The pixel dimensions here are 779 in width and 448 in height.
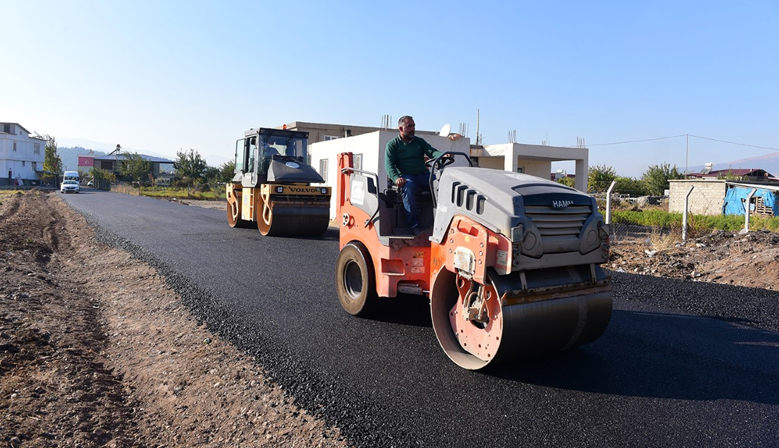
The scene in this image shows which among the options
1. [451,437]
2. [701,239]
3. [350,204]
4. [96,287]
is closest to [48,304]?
[96,287]

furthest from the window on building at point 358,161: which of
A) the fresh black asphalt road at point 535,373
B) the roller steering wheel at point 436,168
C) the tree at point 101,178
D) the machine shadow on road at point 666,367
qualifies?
the tree at point 101,178


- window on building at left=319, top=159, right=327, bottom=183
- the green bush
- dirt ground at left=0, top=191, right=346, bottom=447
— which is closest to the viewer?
dirt ground at left=0, top=191, right=346, bottom=447

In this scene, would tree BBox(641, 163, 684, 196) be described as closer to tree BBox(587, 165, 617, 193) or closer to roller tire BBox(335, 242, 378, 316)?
tree BBox(587, 165, 617, 193)

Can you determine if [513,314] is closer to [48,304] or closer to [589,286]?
[589,286]

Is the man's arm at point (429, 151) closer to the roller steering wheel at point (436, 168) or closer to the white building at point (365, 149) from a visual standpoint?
the roller steering wheel at point (436, 168)

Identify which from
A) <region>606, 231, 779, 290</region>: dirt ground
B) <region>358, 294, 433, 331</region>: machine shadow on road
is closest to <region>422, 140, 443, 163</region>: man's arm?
<region>358, 294, 433, 331</region>: machine shadow on road

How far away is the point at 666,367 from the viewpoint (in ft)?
14.8

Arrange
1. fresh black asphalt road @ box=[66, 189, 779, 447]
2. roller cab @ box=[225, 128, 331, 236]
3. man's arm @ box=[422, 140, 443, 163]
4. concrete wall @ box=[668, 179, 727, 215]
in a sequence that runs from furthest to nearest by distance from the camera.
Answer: concrete wall @ box=[668, 179, 727, 215], roller cab @ box=[225, 128, 331, 236], man's arm @ box=[422, 140, 443, 163], fresh black asphalt road @ box=[66, 189, 779, 447]

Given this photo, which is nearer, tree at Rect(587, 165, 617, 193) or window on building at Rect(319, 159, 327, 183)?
window on building at Rect(319, 159, 327, 183)

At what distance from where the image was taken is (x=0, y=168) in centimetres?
6169

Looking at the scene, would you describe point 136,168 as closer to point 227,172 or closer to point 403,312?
point 227,172

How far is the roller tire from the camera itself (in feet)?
18.7

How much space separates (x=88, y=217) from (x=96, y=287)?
11.7 metres

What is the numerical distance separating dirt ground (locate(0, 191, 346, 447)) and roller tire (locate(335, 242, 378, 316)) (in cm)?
140
